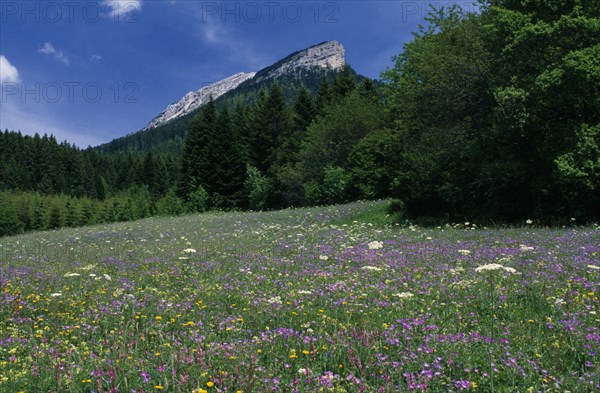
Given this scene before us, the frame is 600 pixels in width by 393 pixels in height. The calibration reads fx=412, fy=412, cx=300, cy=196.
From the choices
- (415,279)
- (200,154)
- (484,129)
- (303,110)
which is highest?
(303,110)

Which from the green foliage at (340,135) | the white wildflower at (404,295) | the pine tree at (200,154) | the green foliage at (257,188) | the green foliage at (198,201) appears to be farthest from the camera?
the pine tree at (200,154)

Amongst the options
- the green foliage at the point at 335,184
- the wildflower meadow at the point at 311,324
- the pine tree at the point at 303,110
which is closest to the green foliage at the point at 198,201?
the pine tree at the point at 303,110

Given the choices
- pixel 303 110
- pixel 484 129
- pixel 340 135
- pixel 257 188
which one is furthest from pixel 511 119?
pixel 303 110

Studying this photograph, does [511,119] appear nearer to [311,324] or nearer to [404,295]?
[404,295]

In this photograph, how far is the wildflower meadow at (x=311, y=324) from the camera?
3775mm

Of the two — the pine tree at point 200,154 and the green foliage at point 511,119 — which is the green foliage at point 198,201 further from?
the green foliage at point 511,119

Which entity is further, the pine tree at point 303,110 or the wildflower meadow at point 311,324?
the pine tree at point 303,110

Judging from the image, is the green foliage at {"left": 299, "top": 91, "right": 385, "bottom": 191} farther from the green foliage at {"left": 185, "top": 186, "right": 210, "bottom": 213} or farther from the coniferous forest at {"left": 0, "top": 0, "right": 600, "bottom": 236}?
the green foliage at {"left": 185, "top": 186, "right": 210, "bottom": 213}

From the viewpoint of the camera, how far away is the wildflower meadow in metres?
3.78

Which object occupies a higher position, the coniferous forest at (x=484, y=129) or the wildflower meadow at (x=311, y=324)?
the coniferous forest at (x=484, y=129)

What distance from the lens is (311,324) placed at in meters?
5.38

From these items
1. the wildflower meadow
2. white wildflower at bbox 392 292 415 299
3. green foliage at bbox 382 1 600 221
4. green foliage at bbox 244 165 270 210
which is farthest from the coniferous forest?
white wildflower at bbox 392 292 415 299

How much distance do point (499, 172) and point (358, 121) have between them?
26601 mm

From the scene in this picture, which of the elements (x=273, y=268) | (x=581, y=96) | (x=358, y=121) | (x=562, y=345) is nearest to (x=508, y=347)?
(x=562, y=345)
